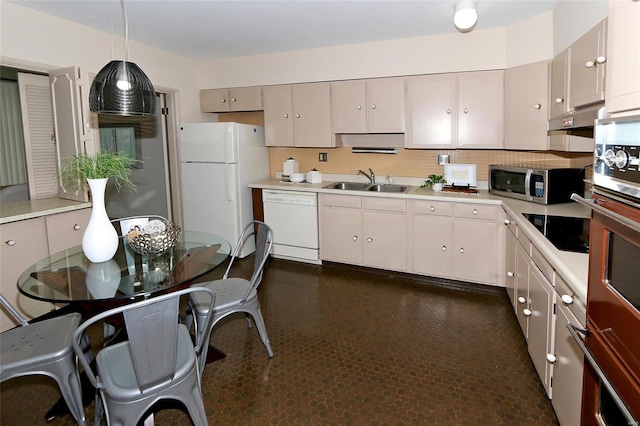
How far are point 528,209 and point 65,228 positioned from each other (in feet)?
12.1

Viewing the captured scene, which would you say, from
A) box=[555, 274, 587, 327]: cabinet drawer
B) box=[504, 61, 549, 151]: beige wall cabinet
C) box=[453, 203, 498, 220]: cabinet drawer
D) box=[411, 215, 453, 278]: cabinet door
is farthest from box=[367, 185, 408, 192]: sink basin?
box=[555, 274, 587, 327]: cabinet drawer

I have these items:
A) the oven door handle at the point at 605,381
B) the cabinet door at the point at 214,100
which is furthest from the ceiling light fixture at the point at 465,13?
the cabinet door at the point at 214,100

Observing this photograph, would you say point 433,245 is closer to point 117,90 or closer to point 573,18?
point 573,18

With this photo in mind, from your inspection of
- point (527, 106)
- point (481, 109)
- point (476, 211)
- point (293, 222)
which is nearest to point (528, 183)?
point (476, 211)

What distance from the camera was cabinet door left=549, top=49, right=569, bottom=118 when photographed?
2730mm

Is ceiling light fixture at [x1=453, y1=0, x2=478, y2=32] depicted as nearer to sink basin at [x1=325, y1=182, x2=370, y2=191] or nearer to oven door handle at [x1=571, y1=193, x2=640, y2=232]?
sink basin at [x1=325, y1=182, x2=370, y2=191]

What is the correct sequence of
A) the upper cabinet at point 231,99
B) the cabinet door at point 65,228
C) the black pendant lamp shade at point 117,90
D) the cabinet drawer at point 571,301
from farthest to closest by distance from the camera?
1. the upper cabinet at point 231,99
2. the cabinet door at point 65,228
3. the black pendant lamp shade at point 117,90
4. the cabinet drawer at point 571,301

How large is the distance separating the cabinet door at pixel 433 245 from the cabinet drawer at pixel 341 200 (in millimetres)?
619

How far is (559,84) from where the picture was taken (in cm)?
288

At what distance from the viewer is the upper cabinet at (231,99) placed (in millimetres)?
4724

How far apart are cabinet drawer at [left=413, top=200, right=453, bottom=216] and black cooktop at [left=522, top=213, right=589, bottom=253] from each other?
0.88 meters

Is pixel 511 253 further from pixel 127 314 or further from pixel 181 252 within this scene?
pixel 127 314

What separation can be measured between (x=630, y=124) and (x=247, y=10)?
2889 millimetres

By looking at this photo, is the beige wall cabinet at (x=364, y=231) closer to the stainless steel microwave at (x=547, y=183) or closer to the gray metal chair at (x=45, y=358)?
the stainless steel microwave at (x=547, y=183)
